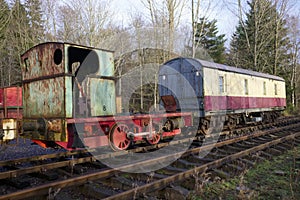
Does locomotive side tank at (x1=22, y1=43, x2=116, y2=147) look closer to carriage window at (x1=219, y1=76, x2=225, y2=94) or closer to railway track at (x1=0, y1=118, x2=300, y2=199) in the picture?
railway track at (x1=0, y1=118, x2=300, y2=199)

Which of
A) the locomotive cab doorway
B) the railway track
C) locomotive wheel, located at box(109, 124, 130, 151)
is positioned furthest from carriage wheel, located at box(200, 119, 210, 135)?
the locomotive cab doorway

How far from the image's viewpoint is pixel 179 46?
930 inches

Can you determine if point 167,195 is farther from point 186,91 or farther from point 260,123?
point 260,123

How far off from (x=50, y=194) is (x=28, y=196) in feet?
1.02

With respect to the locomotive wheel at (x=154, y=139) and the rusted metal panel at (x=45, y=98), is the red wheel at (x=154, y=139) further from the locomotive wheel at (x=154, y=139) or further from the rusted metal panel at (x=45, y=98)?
the rusted metal panel at (x=45, y=98)

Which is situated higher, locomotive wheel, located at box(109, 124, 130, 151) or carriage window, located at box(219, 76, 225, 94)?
carriage window, located at box(219, 76, 225, 94)

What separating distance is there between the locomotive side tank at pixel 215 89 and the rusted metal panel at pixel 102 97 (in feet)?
15.1

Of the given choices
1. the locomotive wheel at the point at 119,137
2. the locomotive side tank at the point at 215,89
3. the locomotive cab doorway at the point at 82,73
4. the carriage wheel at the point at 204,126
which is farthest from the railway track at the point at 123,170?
the locomotive side tank at the point at 215,89

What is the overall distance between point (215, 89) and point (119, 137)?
5.75 m

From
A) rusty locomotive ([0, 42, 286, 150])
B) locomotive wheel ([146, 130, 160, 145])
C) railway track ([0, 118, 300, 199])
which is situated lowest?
railway track ([0, 118, 300, 199])

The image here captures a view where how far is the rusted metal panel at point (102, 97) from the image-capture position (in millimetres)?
6696

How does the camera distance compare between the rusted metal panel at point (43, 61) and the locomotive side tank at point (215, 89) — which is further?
the locomotive side tank at point (215, 89)

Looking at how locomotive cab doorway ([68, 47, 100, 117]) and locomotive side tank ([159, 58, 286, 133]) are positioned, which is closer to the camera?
locomotive cab doorway ([68, 47, 100, 117])

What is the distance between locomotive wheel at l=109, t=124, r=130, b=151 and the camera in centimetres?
704
